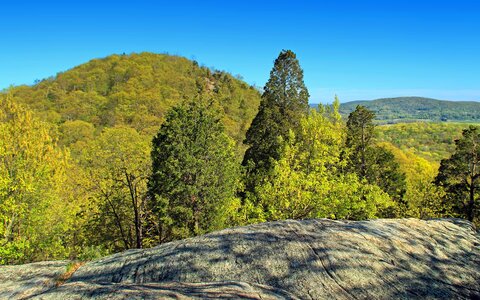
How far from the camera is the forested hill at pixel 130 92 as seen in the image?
358 ft

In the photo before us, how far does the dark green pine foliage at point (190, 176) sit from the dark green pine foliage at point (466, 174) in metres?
20.6

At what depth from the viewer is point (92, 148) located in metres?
22.6

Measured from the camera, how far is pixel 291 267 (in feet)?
25.4

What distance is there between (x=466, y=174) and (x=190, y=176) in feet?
79.1

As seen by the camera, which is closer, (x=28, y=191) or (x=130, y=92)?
(x=28, y=191)

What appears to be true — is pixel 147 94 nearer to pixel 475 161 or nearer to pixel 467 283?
pixel 475 161

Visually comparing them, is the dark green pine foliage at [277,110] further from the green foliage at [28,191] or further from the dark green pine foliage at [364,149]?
the green foliage at [28,191]

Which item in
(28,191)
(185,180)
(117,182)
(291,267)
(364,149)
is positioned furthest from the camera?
(364,149)

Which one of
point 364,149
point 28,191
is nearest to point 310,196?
point 28,191

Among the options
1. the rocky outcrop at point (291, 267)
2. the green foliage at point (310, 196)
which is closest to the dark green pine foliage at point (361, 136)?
the green foliage at point (310, 196)

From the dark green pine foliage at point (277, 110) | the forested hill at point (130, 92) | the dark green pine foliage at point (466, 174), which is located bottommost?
the dark green pine foliage at point (466, 174)

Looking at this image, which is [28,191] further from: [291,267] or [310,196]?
[291,267]

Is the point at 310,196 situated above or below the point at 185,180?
below

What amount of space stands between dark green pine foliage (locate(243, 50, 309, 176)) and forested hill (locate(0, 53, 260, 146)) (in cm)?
4872
